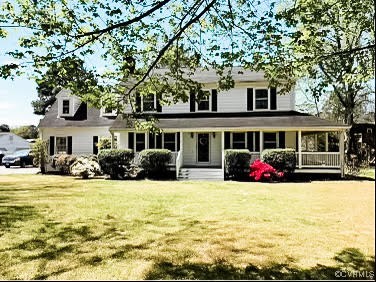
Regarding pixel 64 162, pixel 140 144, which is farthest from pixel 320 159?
pixel 64 162

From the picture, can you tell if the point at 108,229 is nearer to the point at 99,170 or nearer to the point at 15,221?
the point at 15,221

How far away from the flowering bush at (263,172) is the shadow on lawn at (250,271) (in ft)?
44.9

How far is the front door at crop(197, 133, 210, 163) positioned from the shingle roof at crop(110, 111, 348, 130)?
1.25 meters

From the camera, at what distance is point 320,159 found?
2114 centimetres

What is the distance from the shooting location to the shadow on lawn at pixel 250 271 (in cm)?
513

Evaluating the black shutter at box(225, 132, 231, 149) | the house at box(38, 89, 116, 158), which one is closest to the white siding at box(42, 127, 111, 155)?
the house at box(38, 89, 116, 158)

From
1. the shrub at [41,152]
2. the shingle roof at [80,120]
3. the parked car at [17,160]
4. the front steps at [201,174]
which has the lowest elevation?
the front steps at [201,174]

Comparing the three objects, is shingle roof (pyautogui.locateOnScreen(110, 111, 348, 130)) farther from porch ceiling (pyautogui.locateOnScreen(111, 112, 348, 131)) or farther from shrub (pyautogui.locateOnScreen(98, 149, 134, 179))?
shrub (pyautogui.locateOnScreen(98, 149, 134, 179))

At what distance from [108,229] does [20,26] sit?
15.8 feet

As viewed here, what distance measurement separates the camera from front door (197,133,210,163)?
23.8 metres

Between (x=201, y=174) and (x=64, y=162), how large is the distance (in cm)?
1060

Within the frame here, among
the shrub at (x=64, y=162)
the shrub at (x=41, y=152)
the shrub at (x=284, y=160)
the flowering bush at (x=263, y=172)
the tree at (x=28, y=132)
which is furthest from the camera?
the tree at (x=28, y=132)

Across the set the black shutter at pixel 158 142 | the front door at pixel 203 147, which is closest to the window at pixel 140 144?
the black shutter at pixel 158 142

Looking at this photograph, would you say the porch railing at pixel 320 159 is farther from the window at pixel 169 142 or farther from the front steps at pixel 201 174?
the window at pixel 169 142
